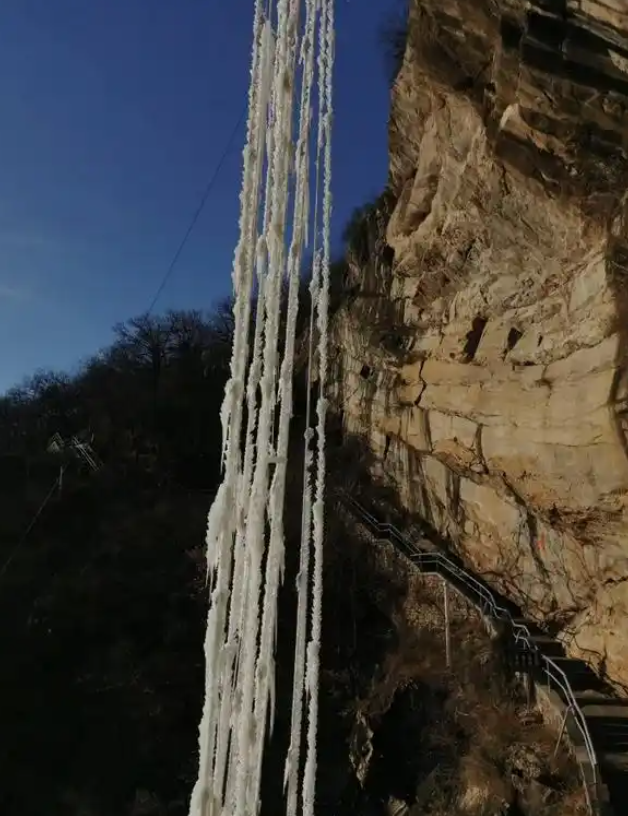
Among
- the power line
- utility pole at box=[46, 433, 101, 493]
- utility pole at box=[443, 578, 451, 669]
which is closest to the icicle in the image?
utility pole at box=[443, 578, 451, 669]

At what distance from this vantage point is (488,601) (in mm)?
11305

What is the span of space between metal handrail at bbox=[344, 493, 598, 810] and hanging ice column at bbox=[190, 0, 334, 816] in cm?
562

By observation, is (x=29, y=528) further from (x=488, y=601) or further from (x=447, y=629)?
(x=488, y=601)

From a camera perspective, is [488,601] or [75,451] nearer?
[488,601]

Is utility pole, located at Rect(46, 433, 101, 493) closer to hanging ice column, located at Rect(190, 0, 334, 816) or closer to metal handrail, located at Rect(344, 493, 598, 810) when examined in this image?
metal handrail, located at Rect(344, 493, 598, 810)

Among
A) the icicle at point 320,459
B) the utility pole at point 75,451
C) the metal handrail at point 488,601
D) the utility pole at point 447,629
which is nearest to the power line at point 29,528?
the utility pole at point 75,451

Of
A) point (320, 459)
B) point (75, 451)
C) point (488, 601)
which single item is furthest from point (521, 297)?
point (75, 451)

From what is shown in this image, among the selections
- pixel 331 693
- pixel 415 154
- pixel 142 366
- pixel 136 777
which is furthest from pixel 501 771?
pixel 142 366

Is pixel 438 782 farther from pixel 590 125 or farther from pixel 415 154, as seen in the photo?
pixel 415 154

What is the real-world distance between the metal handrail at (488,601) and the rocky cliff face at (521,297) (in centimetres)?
42

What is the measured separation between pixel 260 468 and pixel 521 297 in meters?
8.26

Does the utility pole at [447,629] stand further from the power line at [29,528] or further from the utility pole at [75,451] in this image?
the utility pole at [75,451]

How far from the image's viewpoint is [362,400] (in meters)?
16.6

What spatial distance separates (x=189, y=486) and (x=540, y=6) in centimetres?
1629
